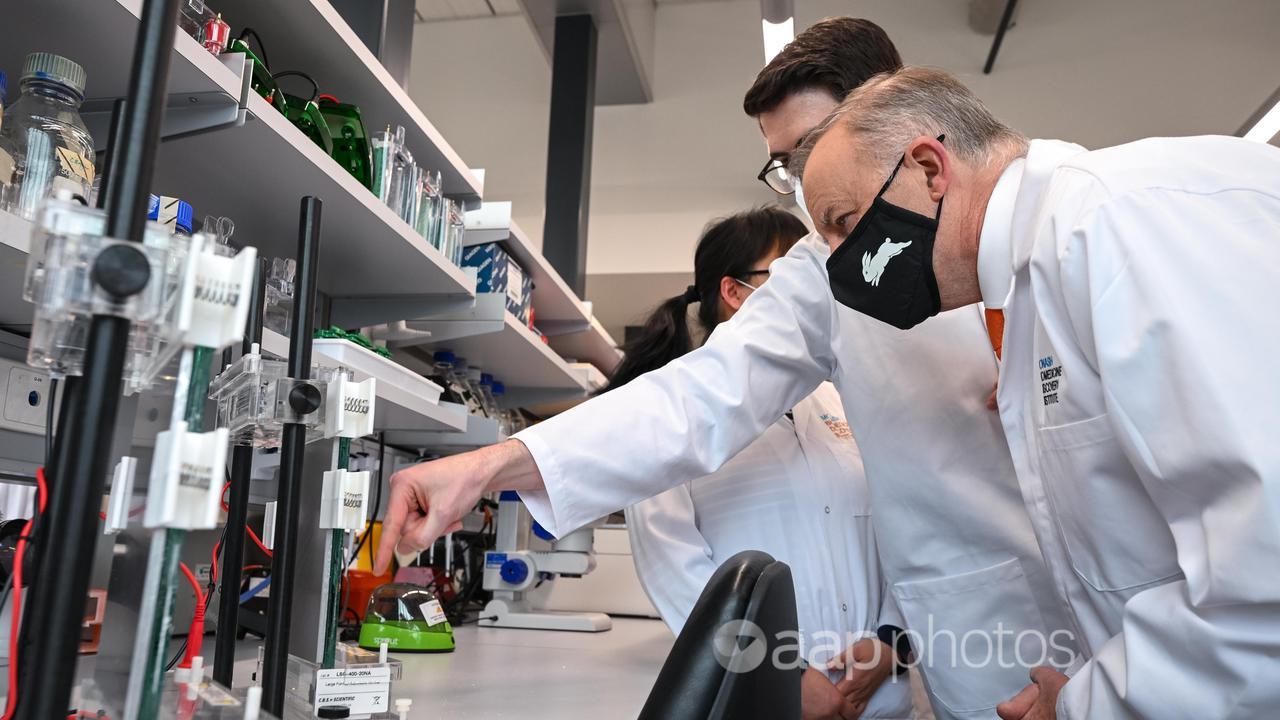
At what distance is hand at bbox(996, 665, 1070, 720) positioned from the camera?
38.2 inches

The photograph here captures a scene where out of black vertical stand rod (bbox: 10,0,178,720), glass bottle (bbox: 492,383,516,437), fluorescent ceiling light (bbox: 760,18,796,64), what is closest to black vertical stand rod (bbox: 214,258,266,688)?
black vertical stand rod (bbox: 10,0,178,720)

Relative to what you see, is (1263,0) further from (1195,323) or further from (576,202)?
(1195,323)

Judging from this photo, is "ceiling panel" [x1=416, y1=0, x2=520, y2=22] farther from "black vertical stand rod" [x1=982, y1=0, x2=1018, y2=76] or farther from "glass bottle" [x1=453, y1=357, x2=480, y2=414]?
"glass bottle" [x1=453, y1=357, x2=480, y2=414]

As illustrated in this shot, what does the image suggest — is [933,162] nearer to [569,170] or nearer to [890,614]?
[890,614]

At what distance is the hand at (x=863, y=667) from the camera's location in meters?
1.47

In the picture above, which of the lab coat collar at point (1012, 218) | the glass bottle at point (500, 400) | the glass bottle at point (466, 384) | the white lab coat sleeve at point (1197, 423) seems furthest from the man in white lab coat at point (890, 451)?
the glass bottle at point (500, 400)

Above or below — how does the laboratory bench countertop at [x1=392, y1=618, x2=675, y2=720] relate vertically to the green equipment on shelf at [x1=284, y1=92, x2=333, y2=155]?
below

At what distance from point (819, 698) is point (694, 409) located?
19.1 inches

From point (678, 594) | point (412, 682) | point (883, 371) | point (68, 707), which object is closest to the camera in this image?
point (68, 707)

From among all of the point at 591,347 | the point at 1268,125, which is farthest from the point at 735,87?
the point at 1268,125

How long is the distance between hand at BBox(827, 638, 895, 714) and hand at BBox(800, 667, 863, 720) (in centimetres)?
4

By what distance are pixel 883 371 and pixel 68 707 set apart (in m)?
1.23

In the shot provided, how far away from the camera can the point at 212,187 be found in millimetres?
1447

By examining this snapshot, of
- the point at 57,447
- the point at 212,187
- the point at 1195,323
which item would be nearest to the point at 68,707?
the point at 57,447
